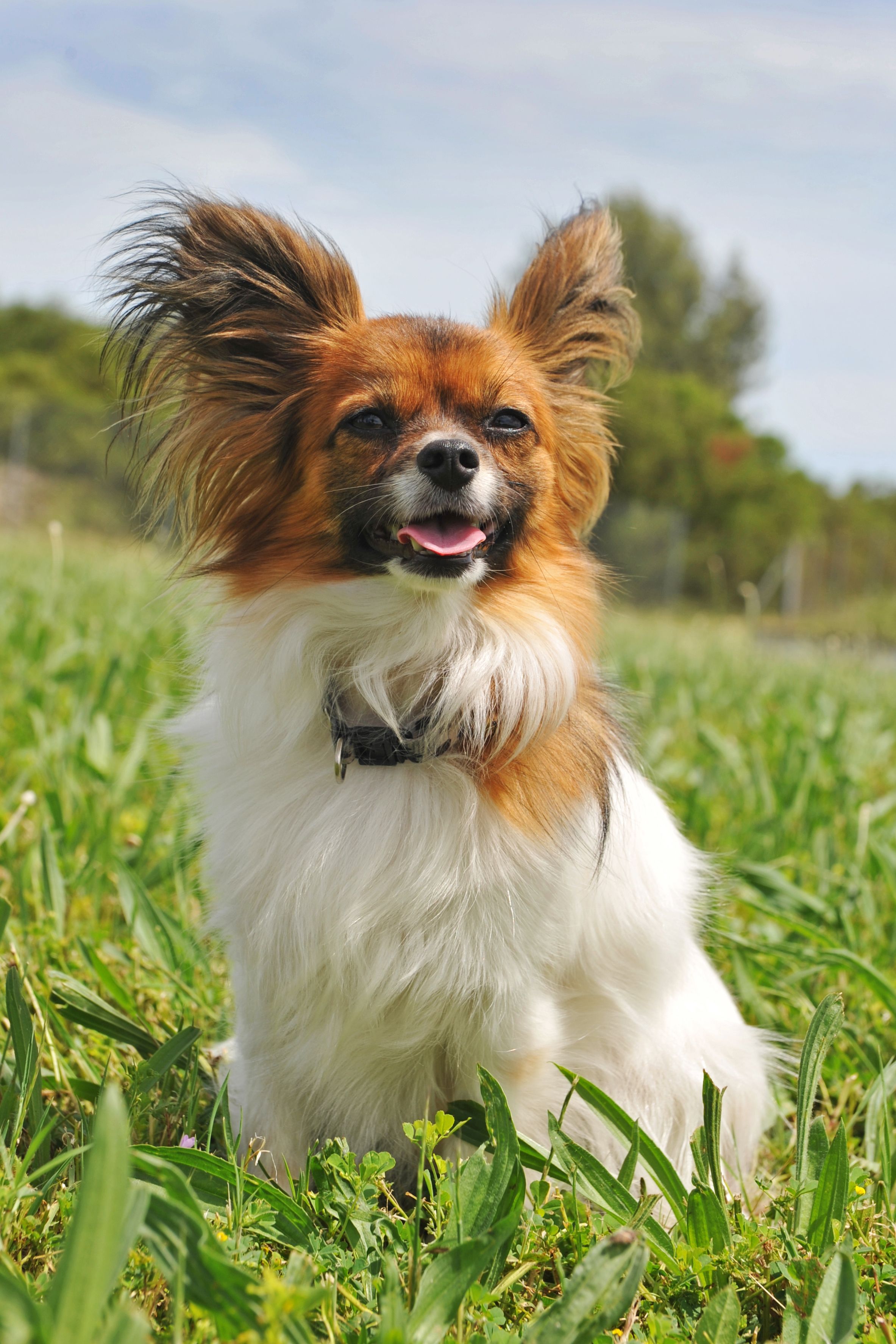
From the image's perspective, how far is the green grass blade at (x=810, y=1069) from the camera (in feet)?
6.89

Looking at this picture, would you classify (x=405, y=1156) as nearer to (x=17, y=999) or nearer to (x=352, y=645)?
(x=17, y=999)

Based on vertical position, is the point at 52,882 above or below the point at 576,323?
below

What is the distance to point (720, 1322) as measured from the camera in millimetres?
1730

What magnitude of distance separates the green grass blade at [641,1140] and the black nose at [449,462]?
4.35ft

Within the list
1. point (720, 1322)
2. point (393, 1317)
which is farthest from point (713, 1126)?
point (393, 1317)

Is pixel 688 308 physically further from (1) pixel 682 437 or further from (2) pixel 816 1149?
(2) pixel 816 1149

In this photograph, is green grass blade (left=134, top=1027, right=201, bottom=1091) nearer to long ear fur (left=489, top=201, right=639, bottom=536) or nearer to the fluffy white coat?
the fluffy white coat

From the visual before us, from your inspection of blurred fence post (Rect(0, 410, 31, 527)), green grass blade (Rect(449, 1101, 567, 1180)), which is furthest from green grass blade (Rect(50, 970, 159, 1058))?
blurred fence post (Rect(0, 410, 31, 527))

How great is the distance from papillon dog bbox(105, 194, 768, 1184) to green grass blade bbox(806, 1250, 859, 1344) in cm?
74

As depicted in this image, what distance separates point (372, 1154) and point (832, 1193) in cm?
86

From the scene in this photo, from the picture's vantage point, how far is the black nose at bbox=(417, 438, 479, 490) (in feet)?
8.34

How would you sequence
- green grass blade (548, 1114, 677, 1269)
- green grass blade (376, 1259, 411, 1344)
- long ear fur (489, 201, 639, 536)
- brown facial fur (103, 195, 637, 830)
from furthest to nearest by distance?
long ear fur (489, 201, 639, 536) → brown facial fur (103, 195, 637, 830) → green grass blade (548, 1114, 677, 1269) → green grass blade (376, 1259, 411, 1344)

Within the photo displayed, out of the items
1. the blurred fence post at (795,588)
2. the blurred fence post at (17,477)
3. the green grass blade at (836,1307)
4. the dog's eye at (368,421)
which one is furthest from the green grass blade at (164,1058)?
the blurred fence post at (795,588)

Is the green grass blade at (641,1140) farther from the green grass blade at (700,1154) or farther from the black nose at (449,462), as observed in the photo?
the black nose at (449,462)
